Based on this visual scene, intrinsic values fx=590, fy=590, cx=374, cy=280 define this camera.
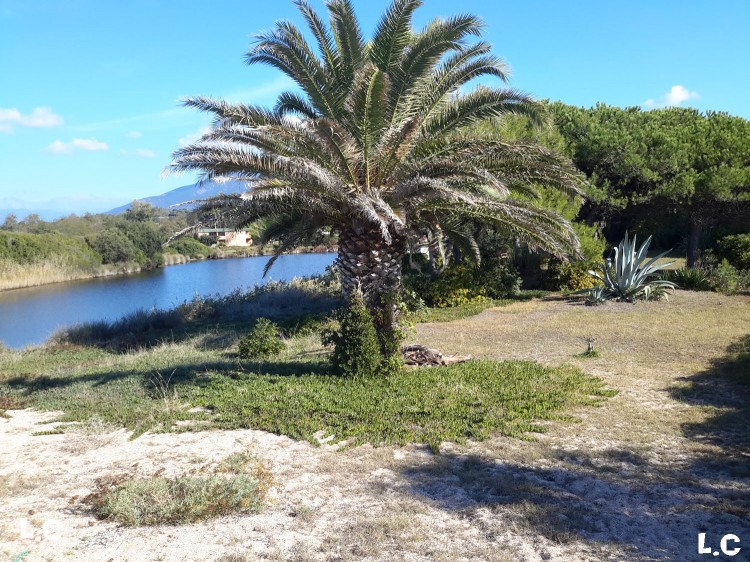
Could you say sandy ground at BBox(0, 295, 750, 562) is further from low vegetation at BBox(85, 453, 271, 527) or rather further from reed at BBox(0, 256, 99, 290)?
reed at BBox(0, 256, 99, 290)

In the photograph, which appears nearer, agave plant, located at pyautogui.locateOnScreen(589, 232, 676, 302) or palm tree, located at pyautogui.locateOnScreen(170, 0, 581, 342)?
palm tree, located at pyautogui.locateOnScreen(170, 0, 581, 342)

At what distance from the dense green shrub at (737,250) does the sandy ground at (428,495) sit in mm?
11746

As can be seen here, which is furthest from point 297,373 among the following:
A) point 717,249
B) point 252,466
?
point 717,249

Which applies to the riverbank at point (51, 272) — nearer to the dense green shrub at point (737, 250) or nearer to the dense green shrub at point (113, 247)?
the dense green shrub at point (113, 247)

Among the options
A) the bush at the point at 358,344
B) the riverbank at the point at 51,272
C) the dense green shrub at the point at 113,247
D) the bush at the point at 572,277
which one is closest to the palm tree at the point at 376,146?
the bush at the point at 358,344

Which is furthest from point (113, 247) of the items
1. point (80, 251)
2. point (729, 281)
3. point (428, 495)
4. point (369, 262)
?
point (428, 495)

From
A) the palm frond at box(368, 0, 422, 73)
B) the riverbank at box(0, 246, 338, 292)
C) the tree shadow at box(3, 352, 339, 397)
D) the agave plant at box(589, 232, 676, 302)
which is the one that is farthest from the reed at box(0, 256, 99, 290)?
the agave plant at box(589, 232, 676, 302)

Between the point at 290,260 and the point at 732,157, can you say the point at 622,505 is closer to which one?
the point at 732,157

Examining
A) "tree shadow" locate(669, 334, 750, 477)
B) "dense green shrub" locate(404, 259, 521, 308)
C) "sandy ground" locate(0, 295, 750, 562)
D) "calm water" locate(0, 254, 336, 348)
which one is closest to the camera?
"sandy ground" locate(0, 295, 750, 562)

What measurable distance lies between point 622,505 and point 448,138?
698 cm

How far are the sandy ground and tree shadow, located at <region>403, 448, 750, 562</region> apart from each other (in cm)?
1

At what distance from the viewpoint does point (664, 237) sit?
2753 cm

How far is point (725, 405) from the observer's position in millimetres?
6422

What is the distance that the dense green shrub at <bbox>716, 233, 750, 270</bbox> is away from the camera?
16.3m
